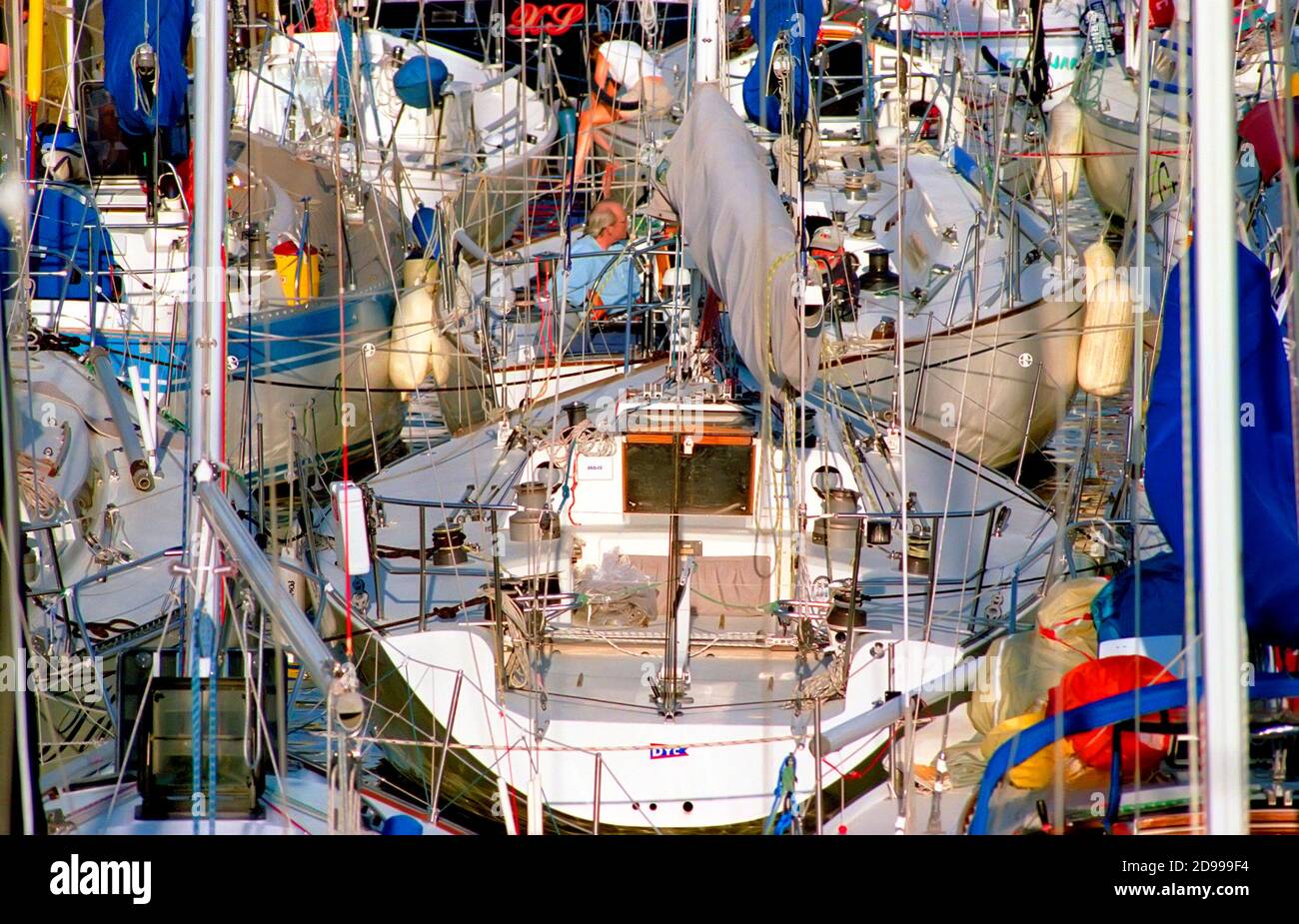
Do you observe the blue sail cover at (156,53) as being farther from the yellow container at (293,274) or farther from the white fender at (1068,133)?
the white fender at (1068,133)

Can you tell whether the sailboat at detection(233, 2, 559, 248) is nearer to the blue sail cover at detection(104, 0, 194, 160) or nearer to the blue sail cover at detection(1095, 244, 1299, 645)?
the blue sail cover at detection(104, 0, 194, 160)

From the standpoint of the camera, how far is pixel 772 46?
654cm

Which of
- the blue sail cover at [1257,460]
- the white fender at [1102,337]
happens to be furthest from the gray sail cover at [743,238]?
the white fender at [1102,337]

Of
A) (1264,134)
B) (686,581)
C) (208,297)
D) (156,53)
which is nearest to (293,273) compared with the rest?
(156,53)

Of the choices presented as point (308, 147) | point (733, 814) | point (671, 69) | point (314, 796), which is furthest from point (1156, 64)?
point (314, 796)

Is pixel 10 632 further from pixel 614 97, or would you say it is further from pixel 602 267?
pixel 602 267

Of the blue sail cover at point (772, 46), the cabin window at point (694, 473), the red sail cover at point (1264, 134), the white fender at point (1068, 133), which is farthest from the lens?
the white fender at point (1068, 133)

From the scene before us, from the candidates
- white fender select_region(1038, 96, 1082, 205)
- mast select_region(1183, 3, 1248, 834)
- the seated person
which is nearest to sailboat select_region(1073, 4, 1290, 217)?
white fender select_region(1038, 96, 1082, 205)

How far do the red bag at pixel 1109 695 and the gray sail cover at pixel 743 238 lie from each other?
1.17 meters

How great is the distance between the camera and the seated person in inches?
300

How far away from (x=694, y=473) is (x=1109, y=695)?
6.89ft

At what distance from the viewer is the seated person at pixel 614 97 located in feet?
25.0

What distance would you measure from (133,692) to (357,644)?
1.19 m

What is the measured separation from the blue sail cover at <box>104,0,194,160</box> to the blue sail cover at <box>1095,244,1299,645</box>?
4.78 meters
